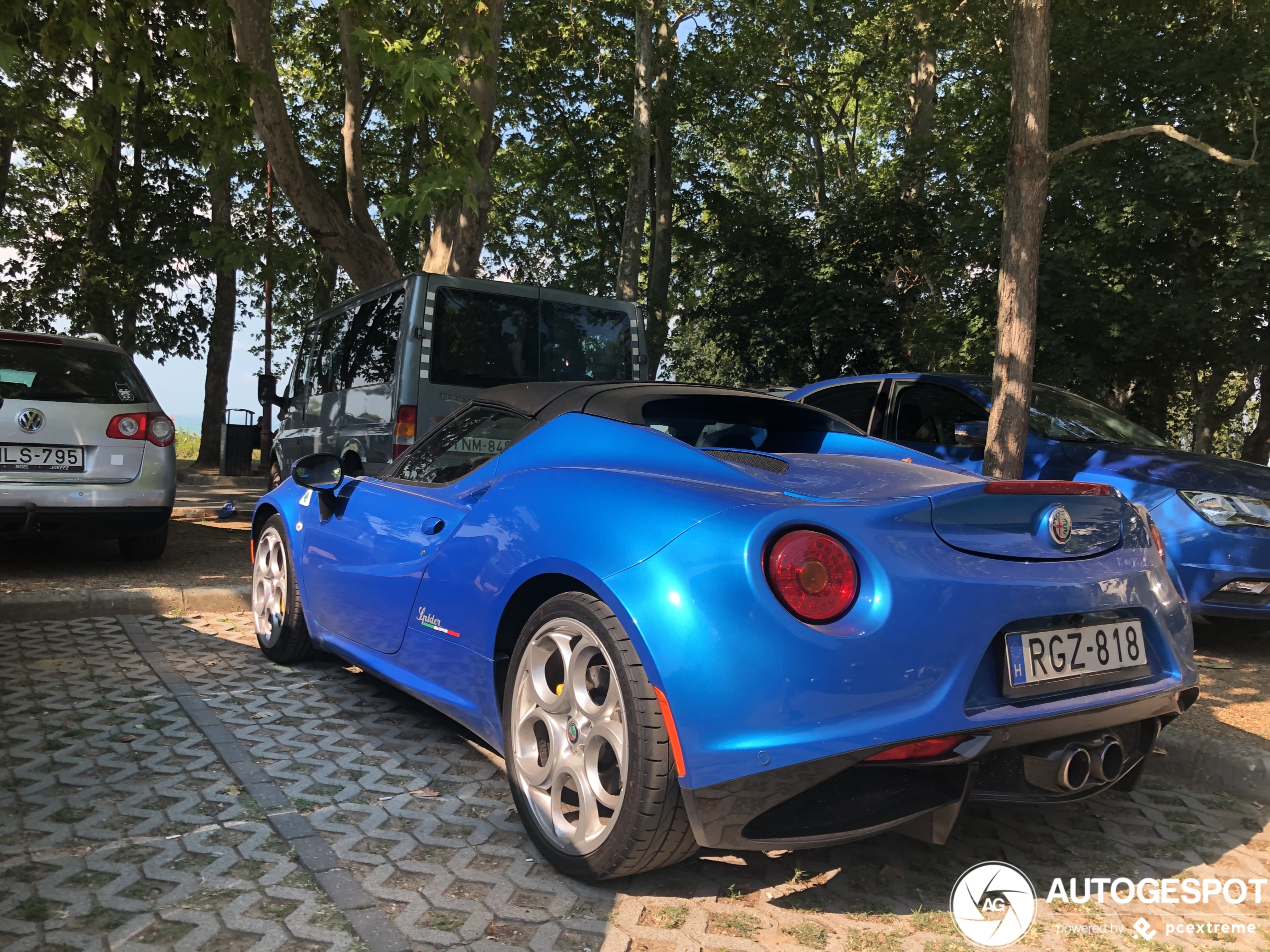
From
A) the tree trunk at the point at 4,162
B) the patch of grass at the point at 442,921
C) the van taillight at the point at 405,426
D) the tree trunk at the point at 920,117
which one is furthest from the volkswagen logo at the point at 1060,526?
the tree trunk at the point at 4,162

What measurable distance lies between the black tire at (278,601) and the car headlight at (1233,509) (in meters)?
5.24

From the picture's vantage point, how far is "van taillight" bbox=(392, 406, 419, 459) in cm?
724

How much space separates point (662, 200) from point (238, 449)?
11.1 metres

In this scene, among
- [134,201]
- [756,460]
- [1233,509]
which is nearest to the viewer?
[756,460]

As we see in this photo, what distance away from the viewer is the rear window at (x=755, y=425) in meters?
3.48

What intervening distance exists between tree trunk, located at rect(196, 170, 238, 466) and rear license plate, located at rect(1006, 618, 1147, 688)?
19.4 m

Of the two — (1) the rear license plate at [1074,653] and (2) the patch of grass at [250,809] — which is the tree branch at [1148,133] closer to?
(1) the rear license plate at [1074,653]

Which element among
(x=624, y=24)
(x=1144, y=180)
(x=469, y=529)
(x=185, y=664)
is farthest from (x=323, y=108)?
(x=469, y=529)

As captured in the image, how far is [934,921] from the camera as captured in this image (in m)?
2.55

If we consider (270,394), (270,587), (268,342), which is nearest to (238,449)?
(268,342)

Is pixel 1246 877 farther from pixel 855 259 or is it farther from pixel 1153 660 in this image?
pixel 855 259

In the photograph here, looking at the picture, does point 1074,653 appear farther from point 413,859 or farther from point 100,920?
point 100,920

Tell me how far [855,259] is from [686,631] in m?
19.0

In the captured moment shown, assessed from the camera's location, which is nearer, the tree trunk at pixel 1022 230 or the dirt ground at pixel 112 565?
the tree trunk at pixel 1022 230
